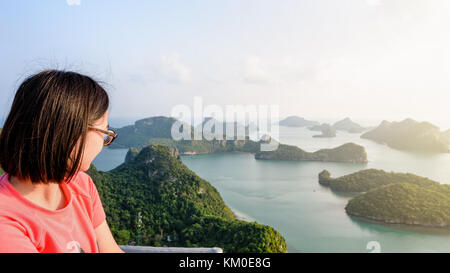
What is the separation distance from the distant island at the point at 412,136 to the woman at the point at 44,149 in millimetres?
29731

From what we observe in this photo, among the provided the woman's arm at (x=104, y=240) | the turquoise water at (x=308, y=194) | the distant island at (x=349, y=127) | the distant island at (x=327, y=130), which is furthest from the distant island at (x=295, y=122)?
the woman's arm at (x=104, y=240)

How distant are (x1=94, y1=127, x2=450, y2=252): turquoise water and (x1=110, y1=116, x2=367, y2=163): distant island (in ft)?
2.66

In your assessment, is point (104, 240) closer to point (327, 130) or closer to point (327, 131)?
point (327, 131)

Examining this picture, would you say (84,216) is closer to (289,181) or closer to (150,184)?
(150,184)

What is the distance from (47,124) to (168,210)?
11679 millimetres

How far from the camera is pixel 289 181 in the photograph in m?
22.0

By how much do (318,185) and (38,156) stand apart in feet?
71.0

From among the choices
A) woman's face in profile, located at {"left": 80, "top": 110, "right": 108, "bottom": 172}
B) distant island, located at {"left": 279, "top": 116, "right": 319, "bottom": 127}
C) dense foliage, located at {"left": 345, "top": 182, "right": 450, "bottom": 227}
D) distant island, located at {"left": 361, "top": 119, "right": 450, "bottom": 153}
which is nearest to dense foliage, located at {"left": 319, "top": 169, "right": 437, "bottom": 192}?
dense foliage, located at {"left": 345, "top": 182, "right": 450, "bottom": 227}

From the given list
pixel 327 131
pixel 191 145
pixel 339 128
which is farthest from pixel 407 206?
pixel 191 145

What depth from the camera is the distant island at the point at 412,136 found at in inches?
973

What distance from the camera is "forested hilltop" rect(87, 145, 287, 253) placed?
27.9 ft

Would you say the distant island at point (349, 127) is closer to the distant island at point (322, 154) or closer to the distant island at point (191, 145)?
the distant island at point (322, 154)

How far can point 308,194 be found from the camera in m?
19.3
